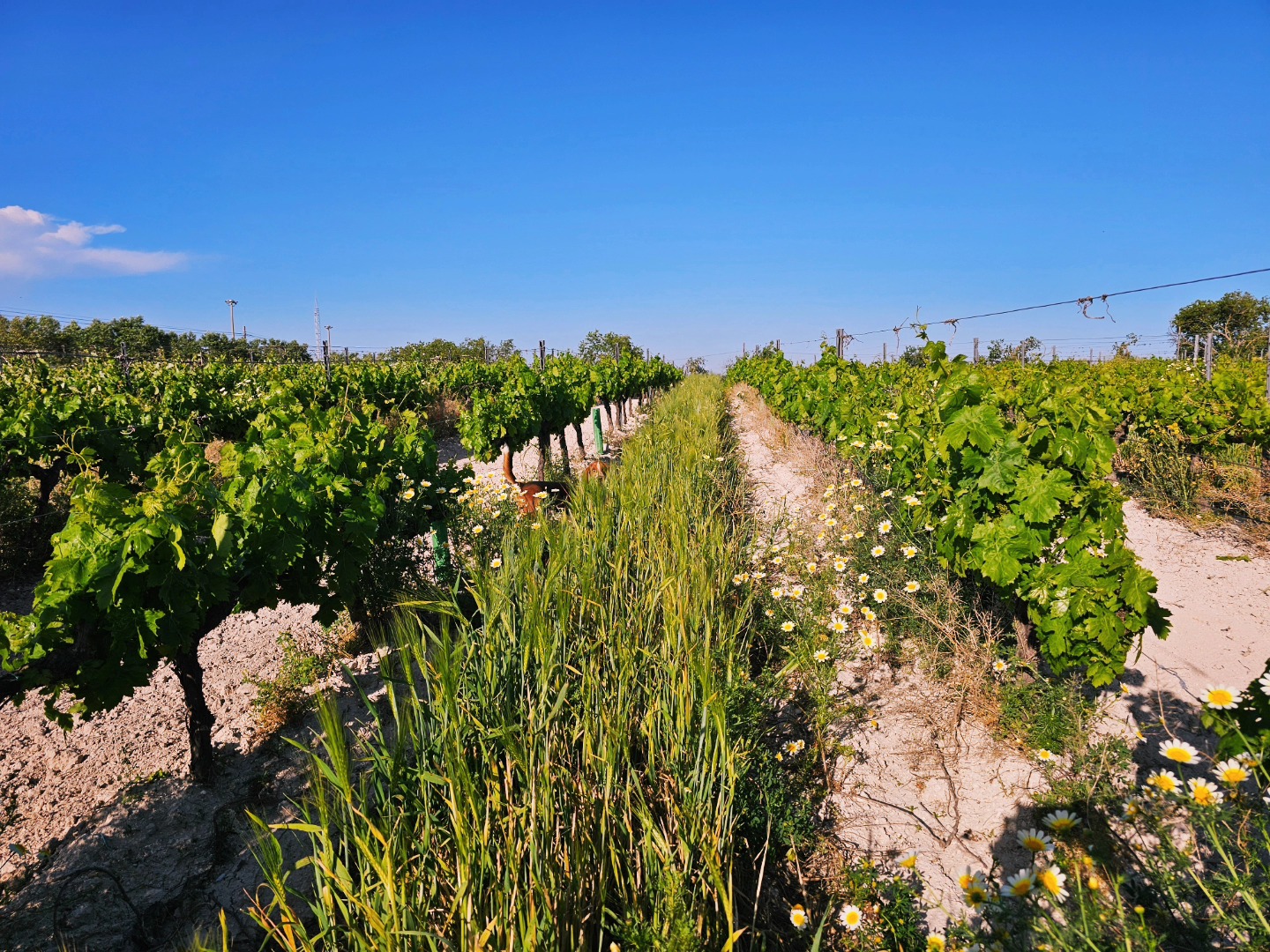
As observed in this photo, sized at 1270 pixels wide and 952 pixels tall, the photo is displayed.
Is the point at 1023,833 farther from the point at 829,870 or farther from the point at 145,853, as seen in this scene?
the point at 145,853

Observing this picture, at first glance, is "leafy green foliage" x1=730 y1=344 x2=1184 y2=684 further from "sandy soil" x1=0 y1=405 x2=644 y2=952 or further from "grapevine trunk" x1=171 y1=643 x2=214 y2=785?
"grapevine trunk" x1=171 y1=643 x2=214 y2=785

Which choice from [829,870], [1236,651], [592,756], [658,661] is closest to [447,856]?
[592,756]

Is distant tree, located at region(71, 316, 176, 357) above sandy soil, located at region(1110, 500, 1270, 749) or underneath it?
above

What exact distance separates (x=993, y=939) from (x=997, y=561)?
1.87 metres

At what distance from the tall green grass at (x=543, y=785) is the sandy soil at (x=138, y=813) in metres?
0.27

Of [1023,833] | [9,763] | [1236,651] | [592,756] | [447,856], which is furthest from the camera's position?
[1236,651]

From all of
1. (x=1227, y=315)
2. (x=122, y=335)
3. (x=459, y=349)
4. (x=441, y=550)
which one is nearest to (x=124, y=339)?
(x=122, y=335)

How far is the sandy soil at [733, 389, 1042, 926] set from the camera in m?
2.24

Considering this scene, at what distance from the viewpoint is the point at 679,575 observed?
2803mm

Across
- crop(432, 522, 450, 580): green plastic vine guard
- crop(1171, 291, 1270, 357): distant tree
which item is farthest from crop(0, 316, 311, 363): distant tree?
crop(1171, 291, 1270, 357): distant tree

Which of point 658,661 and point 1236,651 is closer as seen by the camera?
point 658,661

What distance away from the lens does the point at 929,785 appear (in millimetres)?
2602

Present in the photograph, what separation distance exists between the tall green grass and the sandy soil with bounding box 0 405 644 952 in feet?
0.90

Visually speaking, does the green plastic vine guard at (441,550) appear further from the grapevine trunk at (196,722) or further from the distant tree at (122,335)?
the distant tree at (122,335)
